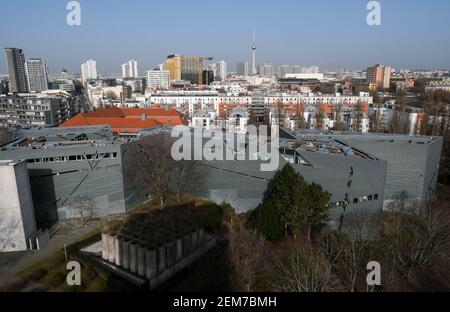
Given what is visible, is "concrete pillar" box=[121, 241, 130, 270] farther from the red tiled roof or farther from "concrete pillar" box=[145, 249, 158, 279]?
the red tiled roof

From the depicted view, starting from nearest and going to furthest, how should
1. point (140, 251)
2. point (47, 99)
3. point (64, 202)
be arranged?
1. point (140, 251)
2. point (64, 202)
3. point (47, 99)

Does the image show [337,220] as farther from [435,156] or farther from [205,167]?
[435,156]

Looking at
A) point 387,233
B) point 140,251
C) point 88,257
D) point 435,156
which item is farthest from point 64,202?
point 435,156

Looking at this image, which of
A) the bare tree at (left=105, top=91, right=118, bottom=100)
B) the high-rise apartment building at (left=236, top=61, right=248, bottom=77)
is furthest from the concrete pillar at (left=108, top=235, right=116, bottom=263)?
the high-rise apartment building at (left=236, top=61, right=248, bottom=77)

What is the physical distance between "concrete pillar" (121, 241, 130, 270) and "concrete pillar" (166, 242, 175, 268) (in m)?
1.30

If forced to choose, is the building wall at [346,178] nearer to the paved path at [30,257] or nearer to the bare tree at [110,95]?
the paved path at [30,257]

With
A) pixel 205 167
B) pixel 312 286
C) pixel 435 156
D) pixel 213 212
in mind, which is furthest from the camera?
pixel 435 156

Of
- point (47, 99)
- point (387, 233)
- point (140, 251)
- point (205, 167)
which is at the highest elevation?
point (47, 99)

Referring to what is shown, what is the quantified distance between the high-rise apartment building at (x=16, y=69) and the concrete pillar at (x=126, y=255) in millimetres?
77124

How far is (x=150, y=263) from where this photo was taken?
9648 mm

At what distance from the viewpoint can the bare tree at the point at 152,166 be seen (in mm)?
15633

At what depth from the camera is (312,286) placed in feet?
25.6

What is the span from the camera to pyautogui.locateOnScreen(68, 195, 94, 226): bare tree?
14.0m
